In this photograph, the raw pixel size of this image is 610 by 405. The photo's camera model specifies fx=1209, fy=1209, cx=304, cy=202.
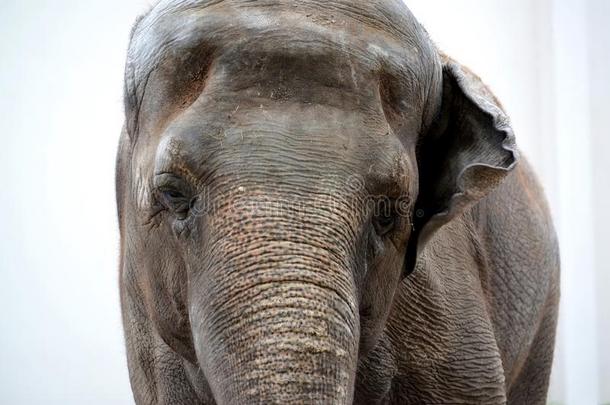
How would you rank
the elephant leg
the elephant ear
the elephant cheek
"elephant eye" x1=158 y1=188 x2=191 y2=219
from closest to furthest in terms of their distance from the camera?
the elephant cheek < "elephant eye" x1=158 y1=188 x2=191 y2=219 < the elephant ear < the elephant leg

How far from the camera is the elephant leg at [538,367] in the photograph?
340cm

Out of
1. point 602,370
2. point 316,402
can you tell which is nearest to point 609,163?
point 602,370

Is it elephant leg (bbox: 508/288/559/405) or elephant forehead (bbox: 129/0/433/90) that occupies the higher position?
elephant forehead (bbox: 129/0/433/90)

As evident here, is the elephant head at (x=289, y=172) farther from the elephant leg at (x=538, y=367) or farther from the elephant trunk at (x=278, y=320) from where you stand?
the elephant leg at (x=538, y=367)

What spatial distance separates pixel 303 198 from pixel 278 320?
0.21 metres

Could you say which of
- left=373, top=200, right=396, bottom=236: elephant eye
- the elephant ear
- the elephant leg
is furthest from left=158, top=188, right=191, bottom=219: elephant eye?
the elephant leg

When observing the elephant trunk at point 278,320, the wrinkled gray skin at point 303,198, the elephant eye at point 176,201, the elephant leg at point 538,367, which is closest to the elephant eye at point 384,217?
the wrinkled gray skin at point 303,198

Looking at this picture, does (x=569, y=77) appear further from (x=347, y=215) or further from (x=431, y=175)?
(x=347, y=215)

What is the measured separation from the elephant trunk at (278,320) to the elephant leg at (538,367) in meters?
1.72

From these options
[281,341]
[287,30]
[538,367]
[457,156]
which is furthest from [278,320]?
[538,367]

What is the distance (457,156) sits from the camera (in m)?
2.25

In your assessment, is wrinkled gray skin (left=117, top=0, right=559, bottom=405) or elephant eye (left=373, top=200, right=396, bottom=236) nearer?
wrinkled gray skin (left=117, top=0, right=559, bottom=405)

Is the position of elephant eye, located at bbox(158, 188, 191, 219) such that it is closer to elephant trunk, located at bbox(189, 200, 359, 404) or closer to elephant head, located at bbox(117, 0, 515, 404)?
elephant head, located at bbox(117, 0, 515, 404)

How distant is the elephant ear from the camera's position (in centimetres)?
212
